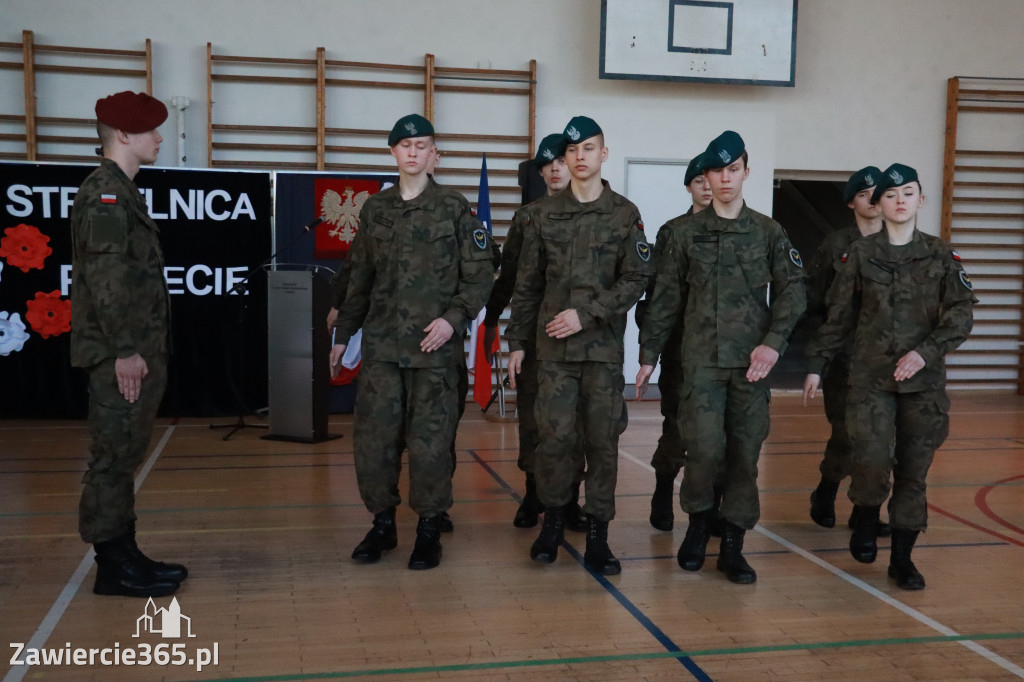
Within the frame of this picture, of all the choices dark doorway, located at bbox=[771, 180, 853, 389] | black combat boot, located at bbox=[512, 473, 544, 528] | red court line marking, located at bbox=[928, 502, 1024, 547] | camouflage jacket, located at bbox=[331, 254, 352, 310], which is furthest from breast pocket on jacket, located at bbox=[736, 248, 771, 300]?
dark doorway, located at bbox=[771, 180, 853, 389]

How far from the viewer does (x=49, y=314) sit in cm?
687

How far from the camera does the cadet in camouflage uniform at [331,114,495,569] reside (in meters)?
3.46

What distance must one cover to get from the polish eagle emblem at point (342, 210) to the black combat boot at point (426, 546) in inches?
160

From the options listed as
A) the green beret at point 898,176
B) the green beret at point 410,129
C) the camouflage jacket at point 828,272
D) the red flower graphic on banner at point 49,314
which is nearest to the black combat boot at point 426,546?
the green beret at point 410,129

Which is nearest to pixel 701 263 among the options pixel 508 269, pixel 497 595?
pixel 508 269

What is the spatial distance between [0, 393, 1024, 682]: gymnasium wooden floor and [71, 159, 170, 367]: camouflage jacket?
82 cm

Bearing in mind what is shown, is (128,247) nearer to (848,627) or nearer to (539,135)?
(848,627)

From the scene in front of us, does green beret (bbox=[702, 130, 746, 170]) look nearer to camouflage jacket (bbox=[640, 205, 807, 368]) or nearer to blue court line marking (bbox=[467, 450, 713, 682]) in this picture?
camouflage jacket (bbox=[640, 205, 807, 368])

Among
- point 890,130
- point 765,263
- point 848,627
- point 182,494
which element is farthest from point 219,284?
point 890,130

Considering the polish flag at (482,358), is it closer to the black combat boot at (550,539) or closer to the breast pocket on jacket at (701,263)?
the black combat boot at (550,539)

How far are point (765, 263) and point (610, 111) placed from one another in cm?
508

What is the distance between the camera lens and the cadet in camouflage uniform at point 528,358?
3857mm

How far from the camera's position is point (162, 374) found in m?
3.18

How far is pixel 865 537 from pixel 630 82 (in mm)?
5534
